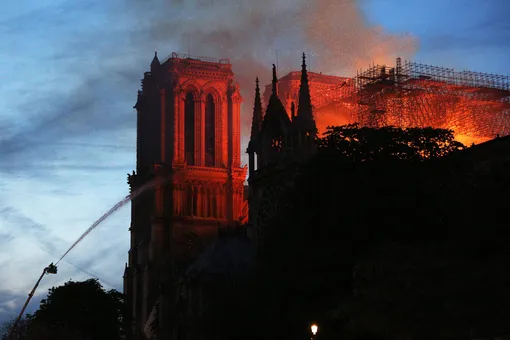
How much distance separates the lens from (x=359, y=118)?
9219 centimetres

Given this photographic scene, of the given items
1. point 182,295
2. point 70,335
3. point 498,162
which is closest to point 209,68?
point 182,295

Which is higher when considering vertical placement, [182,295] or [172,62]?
[172,62]

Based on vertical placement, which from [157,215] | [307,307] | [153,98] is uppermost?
[153,98]

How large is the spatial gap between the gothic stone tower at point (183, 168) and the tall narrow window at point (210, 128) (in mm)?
105

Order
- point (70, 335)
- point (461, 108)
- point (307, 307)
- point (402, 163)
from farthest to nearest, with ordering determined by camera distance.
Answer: point (461, 108), point (70, 335), point (402, 163), point (307, 307)

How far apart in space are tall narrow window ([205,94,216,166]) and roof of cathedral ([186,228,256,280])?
23.0 metres

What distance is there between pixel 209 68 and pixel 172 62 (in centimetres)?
442

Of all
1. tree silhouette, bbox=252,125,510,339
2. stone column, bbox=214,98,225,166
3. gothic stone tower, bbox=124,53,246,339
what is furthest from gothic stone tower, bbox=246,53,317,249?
stone column, bbox=214,98,225,166

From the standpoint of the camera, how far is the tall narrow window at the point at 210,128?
362 feet

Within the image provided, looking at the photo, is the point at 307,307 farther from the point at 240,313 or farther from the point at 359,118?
the point at 359,118

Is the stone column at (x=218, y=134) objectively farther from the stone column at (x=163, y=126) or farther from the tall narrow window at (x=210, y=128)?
the stone column at (x=163, y=126)

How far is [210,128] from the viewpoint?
11106 cm

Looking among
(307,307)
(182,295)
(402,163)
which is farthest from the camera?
(182,295)

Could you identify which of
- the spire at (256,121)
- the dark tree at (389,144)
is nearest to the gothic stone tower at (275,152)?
the spire at (256,121)
